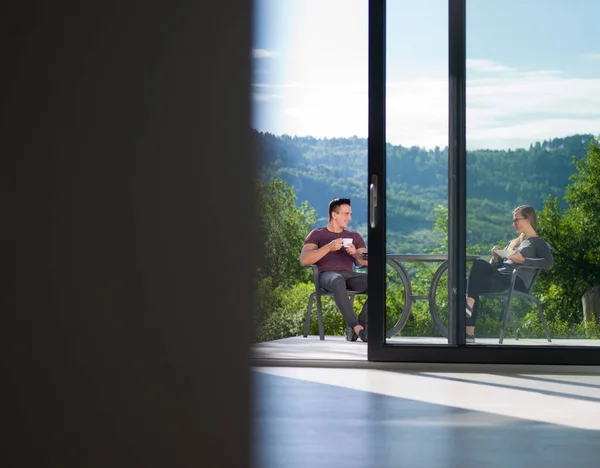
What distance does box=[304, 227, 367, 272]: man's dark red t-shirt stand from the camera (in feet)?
21.2

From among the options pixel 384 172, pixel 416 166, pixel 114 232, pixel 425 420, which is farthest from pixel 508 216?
pixel 114 232

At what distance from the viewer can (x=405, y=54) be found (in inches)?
200

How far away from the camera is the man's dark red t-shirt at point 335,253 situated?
648 cm

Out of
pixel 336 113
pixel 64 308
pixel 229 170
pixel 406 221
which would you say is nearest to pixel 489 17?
pixel 406 221

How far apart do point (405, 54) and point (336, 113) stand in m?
3.75

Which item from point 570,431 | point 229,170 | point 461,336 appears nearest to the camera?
point 570,431

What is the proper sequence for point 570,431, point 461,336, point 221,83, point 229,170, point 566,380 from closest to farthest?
point 221,83 → point 570,431 → point 229,170 → point 566,380 → point 461,336

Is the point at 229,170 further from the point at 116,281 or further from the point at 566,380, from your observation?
the point at 566,380

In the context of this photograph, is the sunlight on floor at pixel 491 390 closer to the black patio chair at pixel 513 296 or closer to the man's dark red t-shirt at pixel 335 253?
the black patio chair at pixel 513 296

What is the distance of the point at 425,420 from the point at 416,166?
208 cm

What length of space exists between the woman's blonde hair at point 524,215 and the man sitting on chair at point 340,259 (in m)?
1.49

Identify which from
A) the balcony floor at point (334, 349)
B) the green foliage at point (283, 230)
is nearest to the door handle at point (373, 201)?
the balcony floor at point (334, 349)

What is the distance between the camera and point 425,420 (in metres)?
3.25

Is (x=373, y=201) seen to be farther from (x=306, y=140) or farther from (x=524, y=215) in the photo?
(x=306, y=140)
